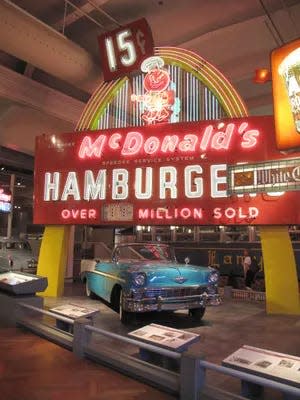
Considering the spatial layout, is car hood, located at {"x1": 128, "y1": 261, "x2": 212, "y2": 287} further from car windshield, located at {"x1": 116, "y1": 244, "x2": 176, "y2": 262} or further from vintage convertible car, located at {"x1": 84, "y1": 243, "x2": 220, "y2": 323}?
car windshield, located at {"x1": 116, "y1": 244, "x2": 176, "y2": 262}

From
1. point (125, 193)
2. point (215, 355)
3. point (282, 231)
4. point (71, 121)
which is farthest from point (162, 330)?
point (71, 121)

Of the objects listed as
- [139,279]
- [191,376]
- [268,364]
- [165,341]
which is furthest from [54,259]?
[268,364]

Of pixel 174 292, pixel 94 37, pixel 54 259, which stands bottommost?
pixel 174 292

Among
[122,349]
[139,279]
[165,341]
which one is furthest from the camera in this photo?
[139,279]

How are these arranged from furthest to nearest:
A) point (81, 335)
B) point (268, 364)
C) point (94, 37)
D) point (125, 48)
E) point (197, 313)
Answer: point (94, 37) → point (125, 48) → point (197, 313) → point (81, 335) → point (268, 364)

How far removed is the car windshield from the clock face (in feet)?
13.7

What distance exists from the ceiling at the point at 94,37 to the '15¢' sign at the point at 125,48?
2.76 feet

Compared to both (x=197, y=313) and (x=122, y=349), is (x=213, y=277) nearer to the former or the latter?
(x=197, y=313)

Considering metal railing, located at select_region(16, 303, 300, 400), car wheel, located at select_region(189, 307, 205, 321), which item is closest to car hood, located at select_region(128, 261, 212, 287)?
car wheel, located at select_region(189, 307, 205, 321)

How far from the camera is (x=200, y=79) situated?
988 centimetres

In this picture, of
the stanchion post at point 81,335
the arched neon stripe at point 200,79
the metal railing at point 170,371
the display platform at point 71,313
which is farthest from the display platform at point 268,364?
the arched neon stripe at point 200,79

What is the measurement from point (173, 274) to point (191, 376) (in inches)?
130

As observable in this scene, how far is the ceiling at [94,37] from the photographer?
10.5 m

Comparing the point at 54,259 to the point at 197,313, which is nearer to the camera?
the point at 197,313
